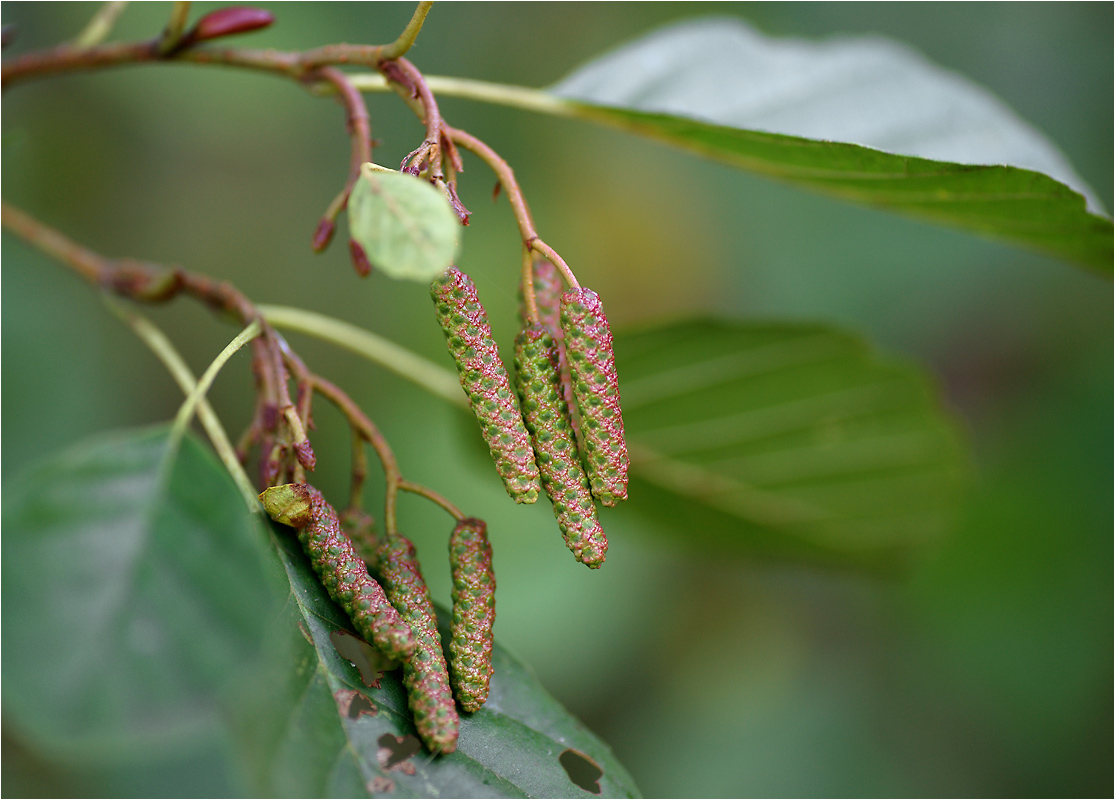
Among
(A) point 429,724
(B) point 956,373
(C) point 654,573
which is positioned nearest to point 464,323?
(A) point 429,724

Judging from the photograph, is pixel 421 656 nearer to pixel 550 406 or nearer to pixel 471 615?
pixel 471 615

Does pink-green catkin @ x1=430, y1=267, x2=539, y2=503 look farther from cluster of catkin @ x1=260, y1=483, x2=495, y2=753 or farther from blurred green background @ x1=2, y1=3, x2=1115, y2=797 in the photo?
blurred green background @ x1=2, y1=3, x2=1115, y2=797

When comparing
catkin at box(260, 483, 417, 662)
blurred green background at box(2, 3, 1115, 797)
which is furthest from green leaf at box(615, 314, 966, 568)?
catkin at box(260, 483, 417, 662)

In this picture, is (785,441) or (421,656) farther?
(785,441)

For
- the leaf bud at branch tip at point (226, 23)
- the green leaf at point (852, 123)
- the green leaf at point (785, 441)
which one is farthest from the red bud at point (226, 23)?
the green leaf at point (785, 441)

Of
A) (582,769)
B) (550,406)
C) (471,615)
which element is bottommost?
(582,769)

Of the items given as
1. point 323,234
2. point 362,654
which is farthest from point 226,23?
point 362,654

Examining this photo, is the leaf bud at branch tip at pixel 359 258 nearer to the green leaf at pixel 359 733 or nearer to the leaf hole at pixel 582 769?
the green leaf at pixel 359 733

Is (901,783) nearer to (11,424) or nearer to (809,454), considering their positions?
(809,454)
